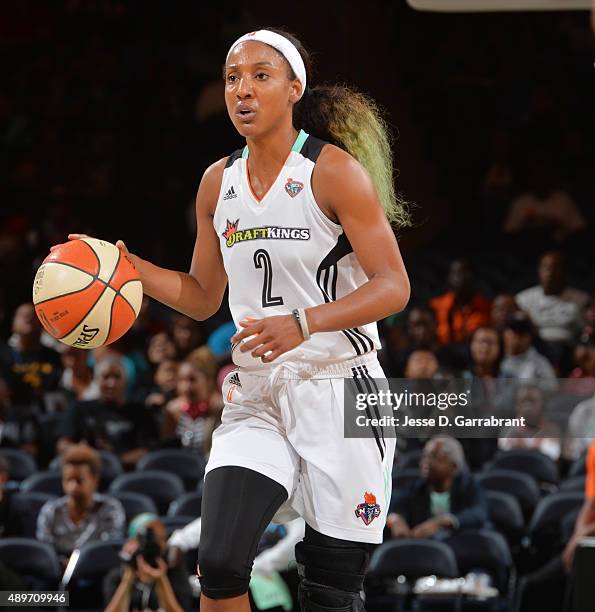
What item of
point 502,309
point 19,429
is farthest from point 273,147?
point 502,309

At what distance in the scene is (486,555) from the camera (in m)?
6.61

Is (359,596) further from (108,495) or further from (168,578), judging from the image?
(108,495)

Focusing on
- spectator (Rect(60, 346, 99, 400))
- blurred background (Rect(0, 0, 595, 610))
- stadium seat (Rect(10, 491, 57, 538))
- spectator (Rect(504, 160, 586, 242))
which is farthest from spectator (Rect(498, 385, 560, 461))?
spectator (Rect(60, 346, 99, 400))

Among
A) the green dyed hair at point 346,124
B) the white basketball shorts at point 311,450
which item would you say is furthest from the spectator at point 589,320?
the white basketball shorts at point 311,450

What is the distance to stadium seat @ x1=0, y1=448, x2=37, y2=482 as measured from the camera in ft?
25.7

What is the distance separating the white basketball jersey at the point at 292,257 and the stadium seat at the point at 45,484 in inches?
167

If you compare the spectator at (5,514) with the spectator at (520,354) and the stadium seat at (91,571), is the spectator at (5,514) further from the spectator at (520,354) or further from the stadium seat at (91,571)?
the spectator at (520,354)

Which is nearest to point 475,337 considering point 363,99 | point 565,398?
point 565,398

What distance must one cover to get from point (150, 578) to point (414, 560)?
4.92 feet

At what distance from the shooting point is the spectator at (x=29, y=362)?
28.0 feet

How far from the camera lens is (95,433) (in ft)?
26.4

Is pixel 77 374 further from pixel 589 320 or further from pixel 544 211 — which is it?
pixel 544 211

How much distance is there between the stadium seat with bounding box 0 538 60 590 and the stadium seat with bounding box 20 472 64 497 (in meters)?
0.76

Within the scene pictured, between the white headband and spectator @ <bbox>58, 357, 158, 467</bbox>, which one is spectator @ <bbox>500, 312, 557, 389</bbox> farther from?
the white headband
